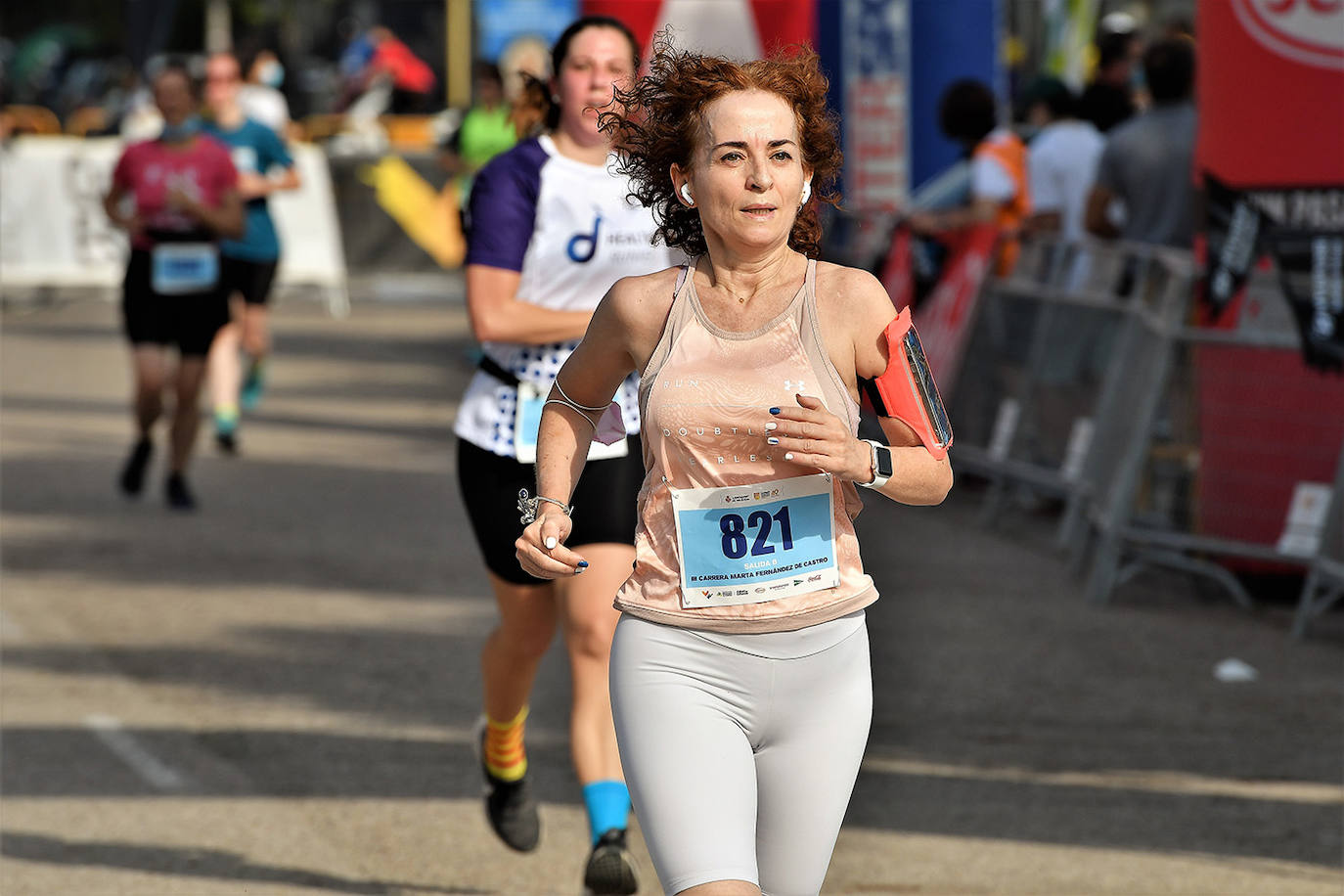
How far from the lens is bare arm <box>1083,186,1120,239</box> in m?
10.5

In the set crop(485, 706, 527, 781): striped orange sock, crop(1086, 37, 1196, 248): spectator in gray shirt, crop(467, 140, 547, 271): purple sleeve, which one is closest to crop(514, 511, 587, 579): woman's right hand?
crop(467, 140, 547, 271): purple sleeve

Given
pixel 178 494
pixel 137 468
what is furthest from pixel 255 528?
pixel 137 468

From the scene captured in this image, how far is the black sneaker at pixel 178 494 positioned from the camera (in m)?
10.9

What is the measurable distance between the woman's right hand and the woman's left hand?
1.43 ft

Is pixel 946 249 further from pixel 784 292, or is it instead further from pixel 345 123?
pixel 345 123

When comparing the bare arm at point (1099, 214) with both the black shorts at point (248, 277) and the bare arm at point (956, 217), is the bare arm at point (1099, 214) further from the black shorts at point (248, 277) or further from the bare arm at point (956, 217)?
the black shorts at point (248, 277)

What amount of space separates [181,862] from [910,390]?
9.45ft

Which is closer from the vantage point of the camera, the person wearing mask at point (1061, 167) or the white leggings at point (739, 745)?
the white leggings at point (739, 745)

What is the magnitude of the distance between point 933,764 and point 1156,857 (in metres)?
1.03

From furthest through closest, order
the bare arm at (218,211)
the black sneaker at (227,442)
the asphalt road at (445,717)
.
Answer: the black sneaker at (227,442)
the bare arm at (218,211)
the asphalt road at (445,717)

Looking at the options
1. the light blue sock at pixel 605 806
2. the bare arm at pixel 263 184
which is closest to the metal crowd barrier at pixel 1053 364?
the bare arm at pixel 263 184

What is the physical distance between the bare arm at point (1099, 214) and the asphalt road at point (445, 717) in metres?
1.50

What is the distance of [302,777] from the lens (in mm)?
6191

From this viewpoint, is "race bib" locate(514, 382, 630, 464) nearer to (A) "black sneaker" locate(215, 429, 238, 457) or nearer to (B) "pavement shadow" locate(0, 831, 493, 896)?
(B) "pavement shadow" locate(0, 831, 493, 896)
